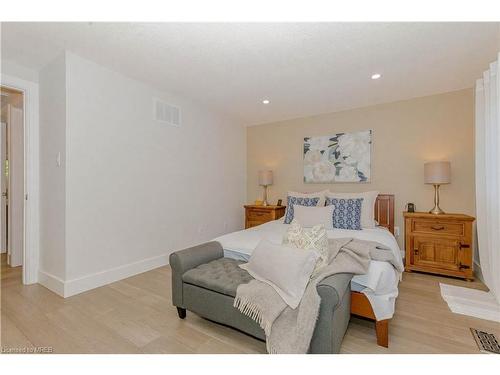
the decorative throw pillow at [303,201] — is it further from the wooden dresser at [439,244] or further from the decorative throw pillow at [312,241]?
the decorative throw pillow at [312,241]

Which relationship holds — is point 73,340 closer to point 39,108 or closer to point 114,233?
point 114,233

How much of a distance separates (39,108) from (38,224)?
1323 mm

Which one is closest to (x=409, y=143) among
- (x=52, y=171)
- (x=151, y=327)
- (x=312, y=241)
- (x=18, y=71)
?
(x=312, y=241)

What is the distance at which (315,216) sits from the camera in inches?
→ 119

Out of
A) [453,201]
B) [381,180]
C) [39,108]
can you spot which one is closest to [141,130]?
[39,108]

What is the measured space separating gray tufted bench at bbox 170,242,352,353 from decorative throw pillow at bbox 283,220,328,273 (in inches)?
9.1

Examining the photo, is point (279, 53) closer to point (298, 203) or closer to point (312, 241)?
point (312, 241)

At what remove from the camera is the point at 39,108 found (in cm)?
270

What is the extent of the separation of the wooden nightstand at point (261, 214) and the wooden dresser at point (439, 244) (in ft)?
6.36

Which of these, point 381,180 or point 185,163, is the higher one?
point 185,163

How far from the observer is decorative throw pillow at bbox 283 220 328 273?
1796 mm

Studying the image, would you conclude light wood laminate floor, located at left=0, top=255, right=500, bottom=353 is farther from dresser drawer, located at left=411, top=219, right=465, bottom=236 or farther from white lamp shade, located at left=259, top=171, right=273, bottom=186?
white lamp shade, located at left=259, top=171, right=273, bottom=186
